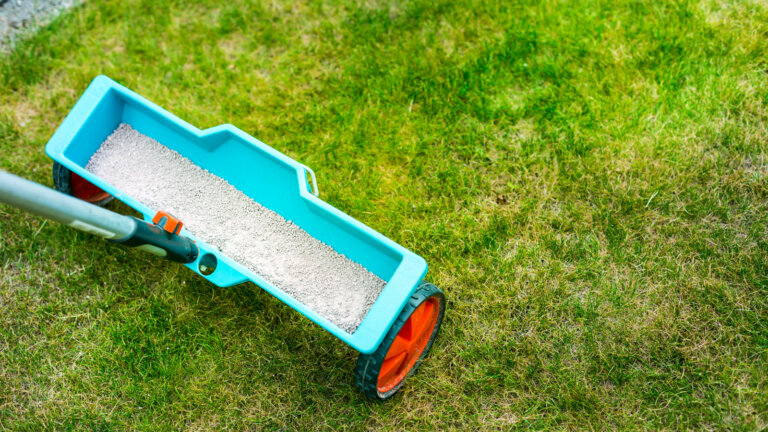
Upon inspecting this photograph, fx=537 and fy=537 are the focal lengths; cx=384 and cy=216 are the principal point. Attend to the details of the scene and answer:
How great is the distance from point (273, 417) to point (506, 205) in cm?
120

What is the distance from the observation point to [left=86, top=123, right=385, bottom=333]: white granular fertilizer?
185 centimetres

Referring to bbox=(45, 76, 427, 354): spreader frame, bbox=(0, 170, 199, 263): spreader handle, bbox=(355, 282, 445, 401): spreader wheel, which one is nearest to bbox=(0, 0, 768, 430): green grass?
bbox=(355, 282, 445, 401): spreader wheel

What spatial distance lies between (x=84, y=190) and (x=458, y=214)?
1502mm

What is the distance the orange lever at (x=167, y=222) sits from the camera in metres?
1.65

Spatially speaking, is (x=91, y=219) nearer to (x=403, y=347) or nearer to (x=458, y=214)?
(x=403, y=347)

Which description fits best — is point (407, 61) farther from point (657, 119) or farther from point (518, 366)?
point (518, 366)

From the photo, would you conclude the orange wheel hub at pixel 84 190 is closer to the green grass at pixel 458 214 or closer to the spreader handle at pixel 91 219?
the green grass at pixel 458 214

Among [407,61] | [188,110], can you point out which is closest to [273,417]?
[188,110]

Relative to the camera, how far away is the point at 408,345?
1.81 metres

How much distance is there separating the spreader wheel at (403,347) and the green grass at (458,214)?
8cm

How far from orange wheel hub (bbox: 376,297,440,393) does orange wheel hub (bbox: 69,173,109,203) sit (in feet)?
4.39

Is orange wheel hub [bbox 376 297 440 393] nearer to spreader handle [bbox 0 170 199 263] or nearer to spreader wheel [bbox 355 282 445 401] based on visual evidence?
spreader wheel [bbox 355 282 445 401]

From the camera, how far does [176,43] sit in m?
2.61

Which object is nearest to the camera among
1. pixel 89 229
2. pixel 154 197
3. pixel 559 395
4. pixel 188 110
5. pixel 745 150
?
pixel 89 229
